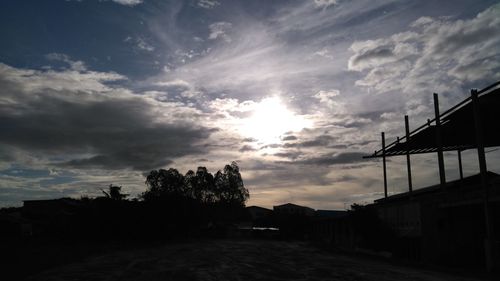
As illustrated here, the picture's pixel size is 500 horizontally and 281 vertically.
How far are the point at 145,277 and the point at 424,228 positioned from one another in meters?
17.5

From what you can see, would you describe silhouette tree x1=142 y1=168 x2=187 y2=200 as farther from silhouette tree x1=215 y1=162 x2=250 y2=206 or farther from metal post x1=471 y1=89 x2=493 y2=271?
metal post x1=471 y1=89 x2=493 y2=271

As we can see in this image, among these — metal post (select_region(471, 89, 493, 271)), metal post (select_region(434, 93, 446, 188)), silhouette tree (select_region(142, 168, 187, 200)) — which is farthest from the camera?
silhouette tree (select_region(142, 168, 187, 200))

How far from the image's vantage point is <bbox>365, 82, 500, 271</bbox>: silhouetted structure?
22.1 metres

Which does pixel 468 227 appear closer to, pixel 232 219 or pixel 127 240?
pixel 127 240

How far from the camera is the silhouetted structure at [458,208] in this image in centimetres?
2208

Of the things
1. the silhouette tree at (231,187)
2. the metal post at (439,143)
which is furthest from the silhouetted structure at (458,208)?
the silhouette tree at (231,187)

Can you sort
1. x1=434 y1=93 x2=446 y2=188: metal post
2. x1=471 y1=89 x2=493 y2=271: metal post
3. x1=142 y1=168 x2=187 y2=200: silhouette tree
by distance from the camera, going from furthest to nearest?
1. x1=142 y1=168 x2=187 y2=200: silhouette tree
2. x1=434 y1=93 x2=446 y2=188: metal post
3. x1=471 y1=89 x2=493 y2=271: metal post

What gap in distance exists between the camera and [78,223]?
5162 cm

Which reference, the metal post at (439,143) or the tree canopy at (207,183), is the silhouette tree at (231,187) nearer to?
the tree canopy at (207,183)

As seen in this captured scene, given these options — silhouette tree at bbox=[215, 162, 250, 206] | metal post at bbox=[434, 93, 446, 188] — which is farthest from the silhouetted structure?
silhouette tree at bbox=[215, 162, 250, 206]

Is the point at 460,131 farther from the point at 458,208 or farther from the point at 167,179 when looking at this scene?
the point at 167,179

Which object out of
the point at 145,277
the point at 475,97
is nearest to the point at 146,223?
the point at 145,277

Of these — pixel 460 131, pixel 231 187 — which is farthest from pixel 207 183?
pixel 460 131

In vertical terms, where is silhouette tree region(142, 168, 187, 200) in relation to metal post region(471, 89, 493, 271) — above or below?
above
